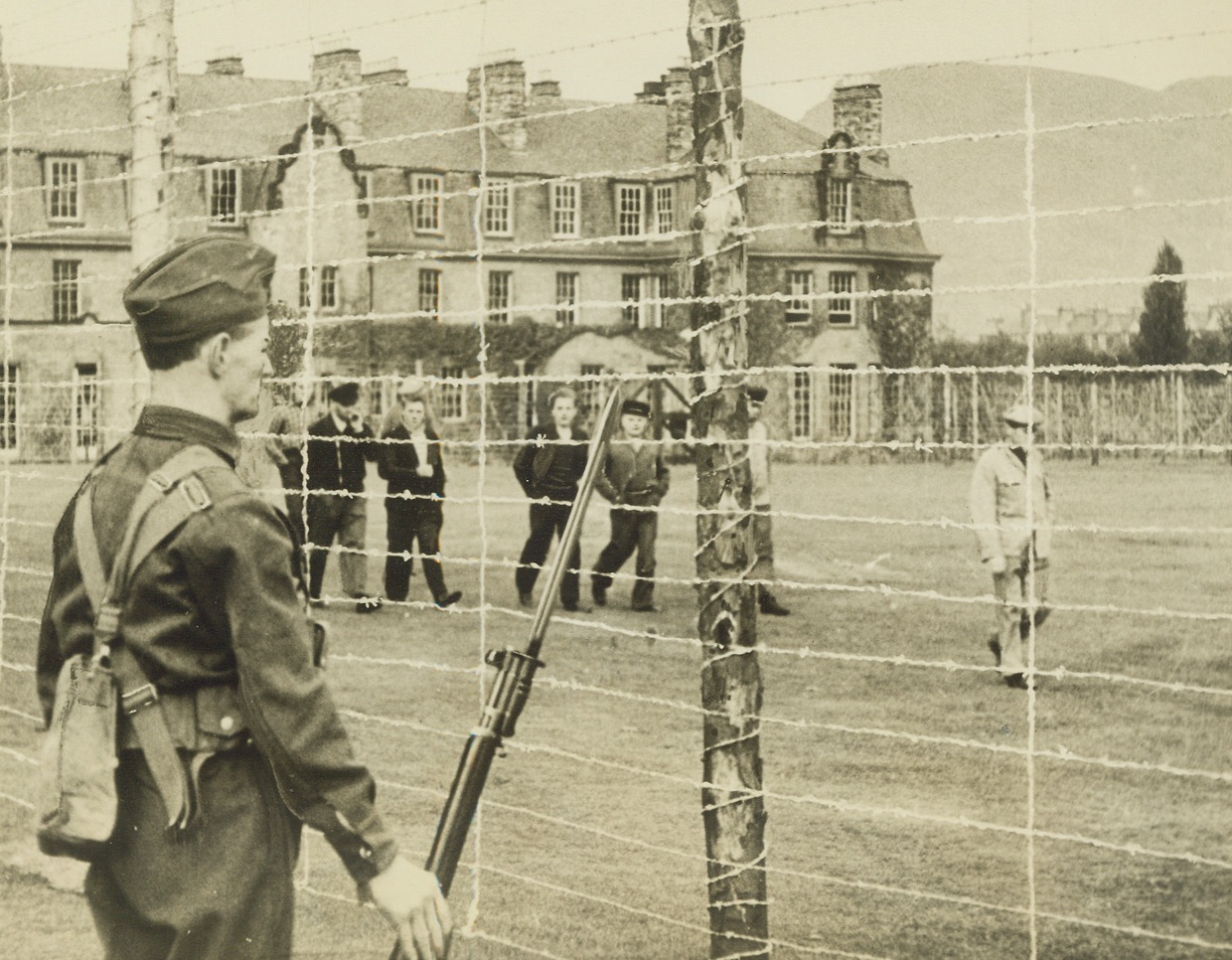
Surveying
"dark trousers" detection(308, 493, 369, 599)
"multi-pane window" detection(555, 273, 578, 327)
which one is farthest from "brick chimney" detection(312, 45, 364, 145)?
"dark trousers" detection(308, 493, 369, 599)

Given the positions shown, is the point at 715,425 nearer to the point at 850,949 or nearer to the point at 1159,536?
the point at 850,949

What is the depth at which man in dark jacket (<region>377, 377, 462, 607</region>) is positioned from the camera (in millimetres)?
10867

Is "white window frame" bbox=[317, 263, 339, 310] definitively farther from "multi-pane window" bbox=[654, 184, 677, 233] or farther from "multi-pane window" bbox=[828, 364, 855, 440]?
"multi-pane window" bbox=[828, 364, 855, 440]

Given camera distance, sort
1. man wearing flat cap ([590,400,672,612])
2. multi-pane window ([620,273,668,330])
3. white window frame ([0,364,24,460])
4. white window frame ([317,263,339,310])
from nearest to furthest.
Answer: white window frame ([0,364,24,460]), man wearing flat cap ([590,400,672,612]), white window frame ([317,263,339,310]), multi-pane window ([620,273,668,330])

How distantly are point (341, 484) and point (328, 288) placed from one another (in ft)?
84.6

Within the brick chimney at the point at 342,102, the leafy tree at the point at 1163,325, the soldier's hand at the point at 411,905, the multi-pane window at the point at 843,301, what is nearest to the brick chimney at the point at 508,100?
the brick chimney at the point at 342,102

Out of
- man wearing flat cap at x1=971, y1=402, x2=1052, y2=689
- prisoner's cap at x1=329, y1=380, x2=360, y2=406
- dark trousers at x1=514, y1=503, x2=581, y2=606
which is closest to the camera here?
man wearing flat cap at x1=971, y1=402, x2=1052, y2=689

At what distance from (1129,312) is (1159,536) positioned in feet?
44.0

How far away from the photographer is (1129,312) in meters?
6.54

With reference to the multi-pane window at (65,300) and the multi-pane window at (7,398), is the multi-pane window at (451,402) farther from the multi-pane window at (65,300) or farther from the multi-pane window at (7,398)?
the multi-pane window at (7,398)

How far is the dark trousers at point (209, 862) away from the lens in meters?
2.66

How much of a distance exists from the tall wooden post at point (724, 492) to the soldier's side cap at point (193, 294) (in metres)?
1.49

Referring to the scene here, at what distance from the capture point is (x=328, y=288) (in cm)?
3591

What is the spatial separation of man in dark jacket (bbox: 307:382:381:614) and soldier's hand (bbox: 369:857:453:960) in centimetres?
675
